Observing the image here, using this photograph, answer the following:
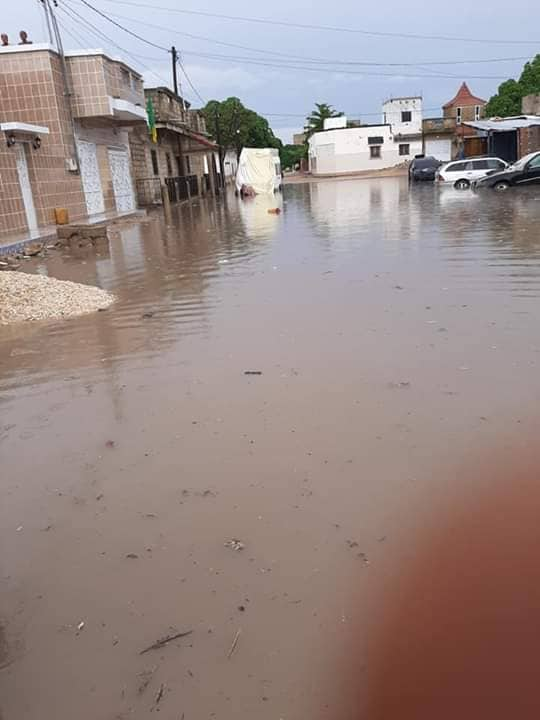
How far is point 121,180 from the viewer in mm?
26359

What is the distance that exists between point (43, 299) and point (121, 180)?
19.4m

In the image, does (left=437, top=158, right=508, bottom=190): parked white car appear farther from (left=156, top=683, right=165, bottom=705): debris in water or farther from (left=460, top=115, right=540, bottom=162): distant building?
(left=156, top=683, right=165, bottom=705): debris in water

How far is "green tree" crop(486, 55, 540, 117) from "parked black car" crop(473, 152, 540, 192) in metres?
29.6

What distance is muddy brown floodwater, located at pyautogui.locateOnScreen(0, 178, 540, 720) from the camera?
2.35 m

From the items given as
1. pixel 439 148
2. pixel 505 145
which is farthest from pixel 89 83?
pixel 439 148

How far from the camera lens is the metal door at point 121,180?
83.0 feet

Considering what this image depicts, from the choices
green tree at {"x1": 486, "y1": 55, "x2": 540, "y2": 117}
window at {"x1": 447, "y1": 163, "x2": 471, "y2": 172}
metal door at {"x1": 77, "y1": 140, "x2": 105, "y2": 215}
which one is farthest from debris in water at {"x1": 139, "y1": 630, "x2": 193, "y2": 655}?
green tree at {"x1": 486, "y1": 55, "x2": 540, "y2": 117}

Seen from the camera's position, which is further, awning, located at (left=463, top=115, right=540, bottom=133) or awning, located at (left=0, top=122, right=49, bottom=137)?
awning, located at (left=463, top=115, right=540, bottom=133)

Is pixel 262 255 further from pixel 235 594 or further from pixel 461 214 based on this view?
pixel 235 594

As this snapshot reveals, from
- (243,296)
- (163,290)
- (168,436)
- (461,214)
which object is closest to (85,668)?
(168,436)

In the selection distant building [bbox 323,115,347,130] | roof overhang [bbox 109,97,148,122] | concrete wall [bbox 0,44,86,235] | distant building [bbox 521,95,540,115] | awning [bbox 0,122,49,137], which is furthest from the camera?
distant building [bbox 323,115,347,130]

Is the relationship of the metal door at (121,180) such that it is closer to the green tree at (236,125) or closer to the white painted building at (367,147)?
the green tree at (236,125)

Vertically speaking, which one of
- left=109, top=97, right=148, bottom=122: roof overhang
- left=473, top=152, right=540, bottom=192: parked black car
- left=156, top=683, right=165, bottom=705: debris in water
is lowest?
left=156, top=683, right=165, bottom=705: debris in water

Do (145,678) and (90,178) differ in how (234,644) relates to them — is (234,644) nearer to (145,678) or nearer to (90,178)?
(145,678)
